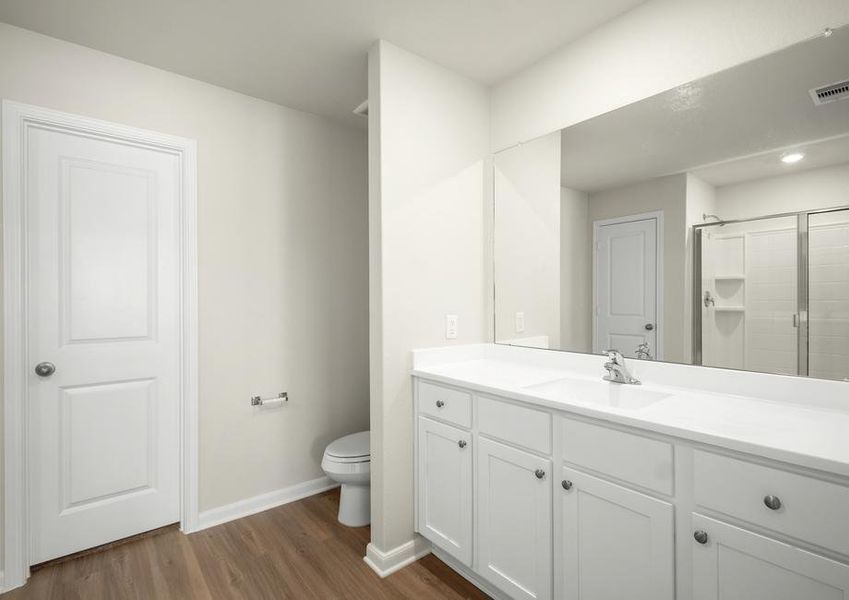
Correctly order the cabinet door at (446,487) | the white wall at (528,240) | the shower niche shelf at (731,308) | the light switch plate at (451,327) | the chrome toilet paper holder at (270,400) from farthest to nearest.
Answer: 1. the chrome toilet paper holder at (270,400)
2. the light switch plate at (451,327)
3. the white wall at (528,240)
4. the cabinet door at (446,487)
5. the shower niche shelf at (731,308)

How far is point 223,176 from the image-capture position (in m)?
2.38

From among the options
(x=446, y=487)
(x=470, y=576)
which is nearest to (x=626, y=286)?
(x=446, y=487)

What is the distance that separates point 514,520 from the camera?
1552 mm

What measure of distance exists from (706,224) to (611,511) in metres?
1.10

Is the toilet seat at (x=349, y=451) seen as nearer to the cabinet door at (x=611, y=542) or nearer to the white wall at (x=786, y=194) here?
the cabinet door at (x=611, y=542)

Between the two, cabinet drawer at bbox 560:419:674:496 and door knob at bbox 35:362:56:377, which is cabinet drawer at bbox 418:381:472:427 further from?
door knob at bbox 35:362:56:377

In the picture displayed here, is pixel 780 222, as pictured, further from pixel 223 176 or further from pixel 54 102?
pixel 54 102

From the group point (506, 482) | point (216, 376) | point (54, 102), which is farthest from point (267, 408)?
point (54, 102)

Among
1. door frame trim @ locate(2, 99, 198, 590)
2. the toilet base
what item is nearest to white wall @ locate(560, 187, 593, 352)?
the toilet base

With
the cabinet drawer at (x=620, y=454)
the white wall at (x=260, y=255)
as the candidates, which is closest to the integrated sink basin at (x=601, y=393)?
the cabinet drawer at (x=620, y=454)

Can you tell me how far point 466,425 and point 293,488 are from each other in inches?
57.4

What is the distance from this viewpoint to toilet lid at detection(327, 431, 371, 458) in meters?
2.29

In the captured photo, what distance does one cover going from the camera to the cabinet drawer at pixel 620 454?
1153 mm

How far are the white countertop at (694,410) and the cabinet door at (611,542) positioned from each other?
9.0 inches
